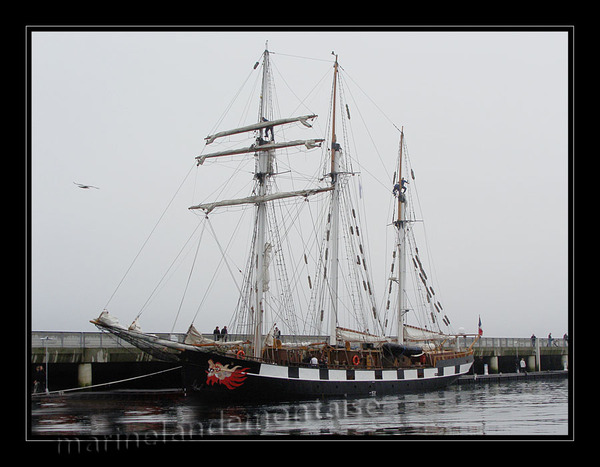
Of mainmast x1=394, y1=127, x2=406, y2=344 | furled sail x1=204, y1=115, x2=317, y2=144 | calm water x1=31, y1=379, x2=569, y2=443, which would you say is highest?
furled sail x1=204, y1=115, x2=317, y2=144

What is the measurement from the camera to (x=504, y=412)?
30.7 meters

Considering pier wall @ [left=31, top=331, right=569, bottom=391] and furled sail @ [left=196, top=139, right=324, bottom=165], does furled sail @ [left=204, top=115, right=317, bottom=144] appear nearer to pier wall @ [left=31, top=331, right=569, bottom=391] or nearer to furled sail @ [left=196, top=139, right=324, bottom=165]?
furled sail @ [left=196, top=139, right=324, bottom=165]

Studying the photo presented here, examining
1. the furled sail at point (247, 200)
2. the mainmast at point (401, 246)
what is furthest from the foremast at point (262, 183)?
the mainmast at point (401, 246)

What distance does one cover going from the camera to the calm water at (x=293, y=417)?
22.7 meters

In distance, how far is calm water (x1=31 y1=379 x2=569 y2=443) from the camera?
74.5 ft

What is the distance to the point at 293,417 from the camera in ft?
89.7

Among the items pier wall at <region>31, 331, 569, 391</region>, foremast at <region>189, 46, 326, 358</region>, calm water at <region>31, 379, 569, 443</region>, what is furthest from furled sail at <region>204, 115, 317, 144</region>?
calm water at <region>31, 379, 569, 443</region>

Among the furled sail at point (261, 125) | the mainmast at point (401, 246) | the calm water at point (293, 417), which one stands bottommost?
the calm water at point (293, 417)

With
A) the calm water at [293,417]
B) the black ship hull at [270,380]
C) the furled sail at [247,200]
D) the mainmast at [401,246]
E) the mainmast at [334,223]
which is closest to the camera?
the calm water at [293,417]

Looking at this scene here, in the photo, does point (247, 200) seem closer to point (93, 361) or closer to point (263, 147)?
point (263, 147)

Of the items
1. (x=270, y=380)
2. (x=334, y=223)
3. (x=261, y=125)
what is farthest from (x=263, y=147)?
(x=270, y=380)

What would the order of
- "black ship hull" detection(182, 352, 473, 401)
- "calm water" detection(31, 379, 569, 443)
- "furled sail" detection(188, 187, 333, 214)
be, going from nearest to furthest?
"calm water" detection(31, 379, 569, 443), "black ship hull" detection(182, 352, 473, 401), "furled sail" detection(188, 187, 333, 214)

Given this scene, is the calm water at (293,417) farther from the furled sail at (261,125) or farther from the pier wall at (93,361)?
the furled sail at (261,125)
